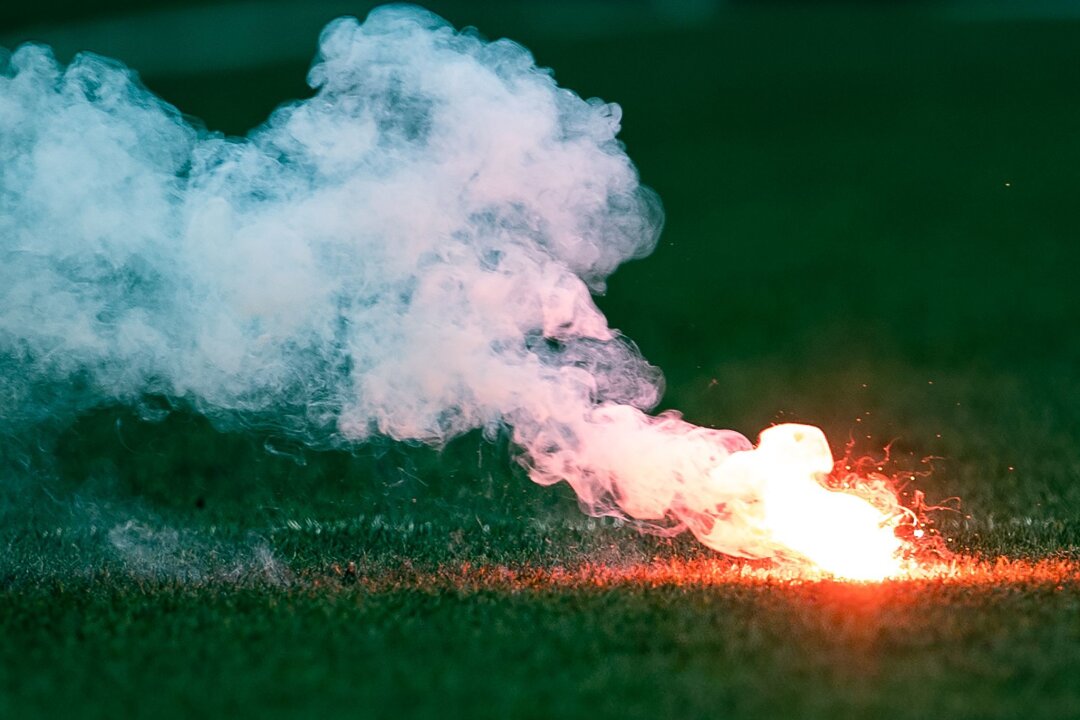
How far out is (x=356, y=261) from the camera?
5637mm

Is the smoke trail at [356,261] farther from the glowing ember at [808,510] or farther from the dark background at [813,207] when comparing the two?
the dark background at [813,207]

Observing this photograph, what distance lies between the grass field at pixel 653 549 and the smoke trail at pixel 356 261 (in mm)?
467

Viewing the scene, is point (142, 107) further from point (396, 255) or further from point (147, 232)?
point (396, 255)

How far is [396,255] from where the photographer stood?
5.62 metres

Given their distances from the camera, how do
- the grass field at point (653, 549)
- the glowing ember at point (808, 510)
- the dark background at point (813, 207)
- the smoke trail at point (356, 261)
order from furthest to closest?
the dark background at point (813, 207) → the smoke trail at point (356, 261) → the glowing ember at point (808, 510) → the grass field at point (653, 549)

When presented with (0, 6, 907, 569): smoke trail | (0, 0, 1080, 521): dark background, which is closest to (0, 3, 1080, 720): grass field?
(0, 0, 1080, 521): dark background

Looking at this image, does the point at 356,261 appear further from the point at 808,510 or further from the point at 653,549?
the point at 808,510

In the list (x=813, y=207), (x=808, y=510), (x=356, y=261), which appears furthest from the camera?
(x=813, y=207)

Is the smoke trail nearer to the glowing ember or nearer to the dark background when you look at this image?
the glowing ember

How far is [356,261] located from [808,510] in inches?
67.7

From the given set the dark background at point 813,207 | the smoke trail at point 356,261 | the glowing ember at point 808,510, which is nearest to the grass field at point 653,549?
the dark background at point 813,207

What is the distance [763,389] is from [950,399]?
3.33 feet

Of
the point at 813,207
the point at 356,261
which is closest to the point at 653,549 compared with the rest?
Result: the point at 356,261

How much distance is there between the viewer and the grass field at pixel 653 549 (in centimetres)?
422
